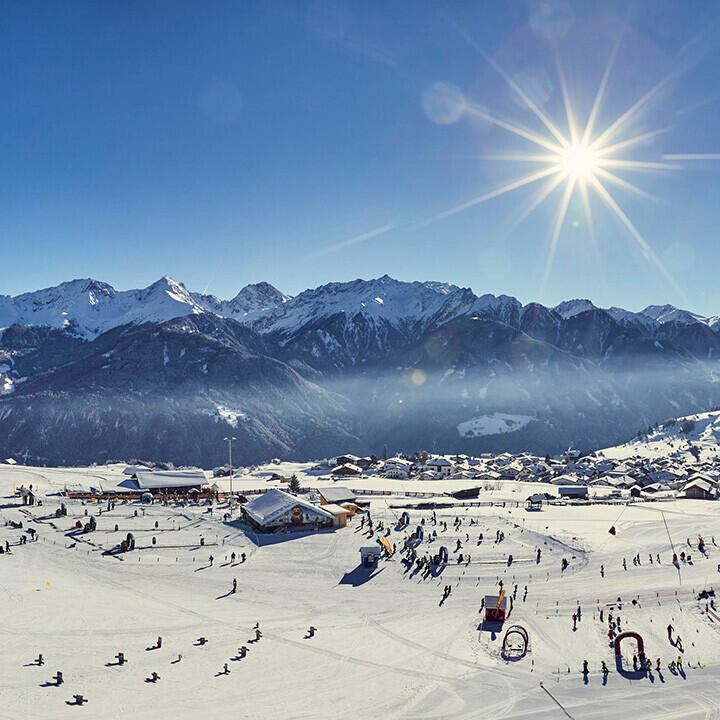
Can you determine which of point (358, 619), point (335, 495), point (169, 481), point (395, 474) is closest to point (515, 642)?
point (358, 619)

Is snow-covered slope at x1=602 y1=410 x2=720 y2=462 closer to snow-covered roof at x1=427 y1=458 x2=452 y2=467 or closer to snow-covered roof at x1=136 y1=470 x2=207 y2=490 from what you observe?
snow-covered roof at x1=427 y1=458 x2=452 y2=467

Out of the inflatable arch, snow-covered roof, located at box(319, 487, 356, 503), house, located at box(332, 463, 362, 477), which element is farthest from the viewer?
house, located at box(332, 463, 362, 477)

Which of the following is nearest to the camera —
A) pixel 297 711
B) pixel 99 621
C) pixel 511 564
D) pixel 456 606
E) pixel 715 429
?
pixel 297 711

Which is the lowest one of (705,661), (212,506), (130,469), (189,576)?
A: (705,661)

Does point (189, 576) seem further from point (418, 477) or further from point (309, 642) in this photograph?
point (418, 477)

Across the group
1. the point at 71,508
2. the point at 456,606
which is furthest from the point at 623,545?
the point at 71,508

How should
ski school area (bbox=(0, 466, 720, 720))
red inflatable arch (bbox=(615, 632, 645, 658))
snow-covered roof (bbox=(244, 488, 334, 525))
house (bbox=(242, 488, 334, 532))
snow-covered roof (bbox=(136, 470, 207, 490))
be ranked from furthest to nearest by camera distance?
1. snow-covered roof (bbox=(136, 470, 207, 490))
2. snow-covered roof (bbox=(244, 488, 334, 525))
3. house (bbox=(242, 488, 334, 532))
4. red inflatable arch (bbox=(615, 632, 645, 658))
5. ski school area (bbox=(0, 466, 720, 720))

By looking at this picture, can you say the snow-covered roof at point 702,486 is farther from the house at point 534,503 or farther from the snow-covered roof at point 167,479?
the snow-covered roof at point 167,479

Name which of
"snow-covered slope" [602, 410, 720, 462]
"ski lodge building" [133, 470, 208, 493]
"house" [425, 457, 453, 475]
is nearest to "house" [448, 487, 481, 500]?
"house" [425, 457, 453, 475]
